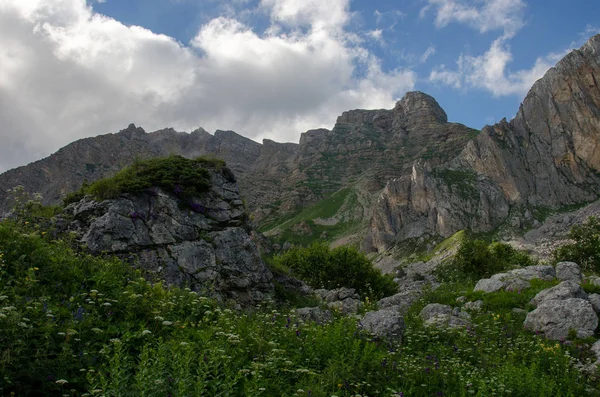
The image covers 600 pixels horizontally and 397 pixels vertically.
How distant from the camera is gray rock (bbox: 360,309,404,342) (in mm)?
10252

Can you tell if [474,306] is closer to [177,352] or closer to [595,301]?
[595,301]

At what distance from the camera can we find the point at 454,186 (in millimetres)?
186375

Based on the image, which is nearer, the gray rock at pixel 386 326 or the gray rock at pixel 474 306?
the gray rock at pixel 386 326

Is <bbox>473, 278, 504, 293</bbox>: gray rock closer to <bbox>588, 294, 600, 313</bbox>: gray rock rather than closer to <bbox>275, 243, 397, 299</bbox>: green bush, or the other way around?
<bbox>588, 294, 600, 313</bbox>: gray rock

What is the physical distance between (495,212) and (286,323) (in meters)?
185

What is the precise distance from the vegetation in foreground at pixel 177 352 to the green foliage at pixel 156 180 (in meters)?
10.2

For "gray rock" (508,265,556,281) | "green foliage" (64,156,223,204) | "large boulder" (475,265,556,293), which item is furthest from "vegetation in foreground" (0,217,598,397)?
"gray rock" (508,265,556,281)

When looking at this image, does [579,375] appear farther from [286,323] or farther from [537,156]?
[537,156]

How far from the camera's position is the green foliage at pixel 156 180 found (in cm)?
2095

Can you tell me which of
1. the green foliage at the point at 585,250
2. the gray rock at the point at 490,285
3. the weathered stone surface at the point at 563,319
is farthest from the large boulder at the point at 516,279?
the green foliage at the point at 585,250

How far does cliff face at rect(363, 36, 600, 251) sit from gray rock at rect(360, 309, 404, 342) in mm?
173010

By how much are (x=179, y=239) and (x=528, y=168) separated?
197 meters

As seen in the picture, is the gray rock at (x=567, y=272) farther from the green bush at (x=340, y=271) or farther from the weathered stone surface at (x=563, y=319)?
the green bush at (x=340, y=271)

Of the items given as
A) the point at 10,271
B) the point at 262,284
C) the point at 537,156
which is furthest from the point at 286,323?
the point at 537,156
